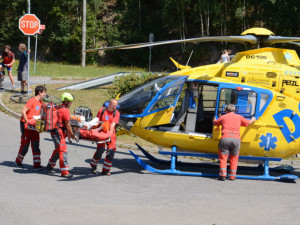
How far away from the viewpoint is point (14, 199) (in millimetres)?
6910

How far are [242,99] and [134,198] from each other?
11.5 ft

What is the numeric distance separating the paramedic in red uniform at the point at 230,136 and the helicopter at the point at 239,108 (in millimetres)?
327

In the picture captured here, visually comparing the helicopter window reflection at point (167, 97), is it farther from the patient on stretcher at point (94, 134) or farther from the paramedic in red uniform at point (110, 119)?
the patient on stretcher at point (94, 134)

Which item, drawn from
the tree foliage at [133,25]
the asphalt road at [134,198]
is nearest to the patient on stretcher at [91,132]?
the asphalt road at [134,198]

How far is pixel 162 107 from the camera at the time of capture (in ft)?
30.7

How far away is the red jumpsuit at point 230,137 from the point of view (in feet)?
29.0

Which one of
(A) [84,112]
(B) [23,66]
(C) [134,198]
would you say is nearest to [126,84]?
(B) [23,66]

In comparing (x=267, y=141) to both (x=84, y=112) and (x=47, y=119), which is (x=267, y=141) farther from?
(x=47, y=119)

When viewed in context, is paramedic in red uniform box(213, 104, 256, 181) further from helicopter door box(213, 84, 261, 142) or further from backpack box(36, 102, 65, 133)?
backpack box(36, 102, 65, 133)

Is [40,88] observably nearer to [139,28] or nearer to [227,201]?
[227,201]

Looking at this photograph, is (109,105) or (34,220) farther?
(109,105)

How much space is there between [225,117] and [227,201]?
2.02m

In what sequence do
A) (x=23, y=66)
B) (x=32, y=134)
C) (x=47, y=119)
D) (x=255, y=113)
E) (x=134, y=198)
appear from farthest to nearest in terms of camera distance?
(x=23, y=66)
(x=255, y=113)
(x=32, y=134)
(x=47, y=119)
(x=134, y=198)

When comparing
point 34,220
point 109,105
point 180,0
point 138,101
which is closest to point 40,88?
point 109,105
